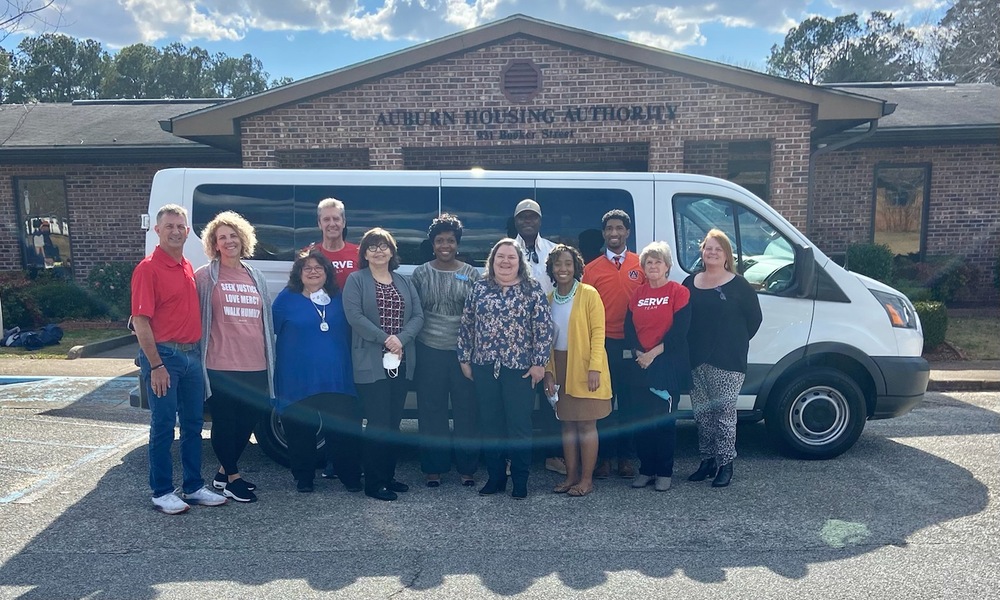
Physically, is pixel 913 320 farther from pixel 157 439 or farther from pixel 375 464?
pixel 157 439

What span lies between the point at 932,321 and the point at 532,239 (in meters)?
7.03

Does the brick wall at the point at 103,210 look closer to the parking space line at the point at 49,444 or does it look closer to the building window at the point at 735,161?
the parking space line at the point at 49,444

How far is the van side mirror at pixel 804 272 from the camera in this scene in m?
5.36

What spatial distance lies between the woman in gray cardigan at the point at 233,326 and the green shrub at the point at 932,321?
8.47 m

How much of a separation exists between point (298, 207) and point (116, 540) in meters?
2.51

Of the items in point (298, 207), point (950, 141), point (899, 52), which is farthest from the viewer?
point (899, 52)

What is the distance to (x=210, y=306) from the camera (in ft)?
14.9

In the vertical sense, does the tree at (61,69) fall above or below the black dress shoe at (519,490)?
above

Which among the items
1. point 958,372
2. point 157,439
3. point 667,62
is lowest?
point 958,372

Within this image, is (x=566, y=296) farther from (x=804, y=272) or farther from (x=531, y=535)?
(x=804, y=272)

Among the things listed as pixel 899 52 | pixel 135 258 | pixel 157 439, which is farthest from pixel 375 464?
pixel 899 52

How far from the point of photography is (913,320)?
564 centimetres

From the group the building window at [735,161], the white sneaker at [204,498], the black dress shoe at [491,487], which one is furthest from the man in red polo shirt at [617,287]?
the building window at [735,161]

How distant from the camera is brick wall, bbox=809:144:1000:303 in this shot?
12.9 m
